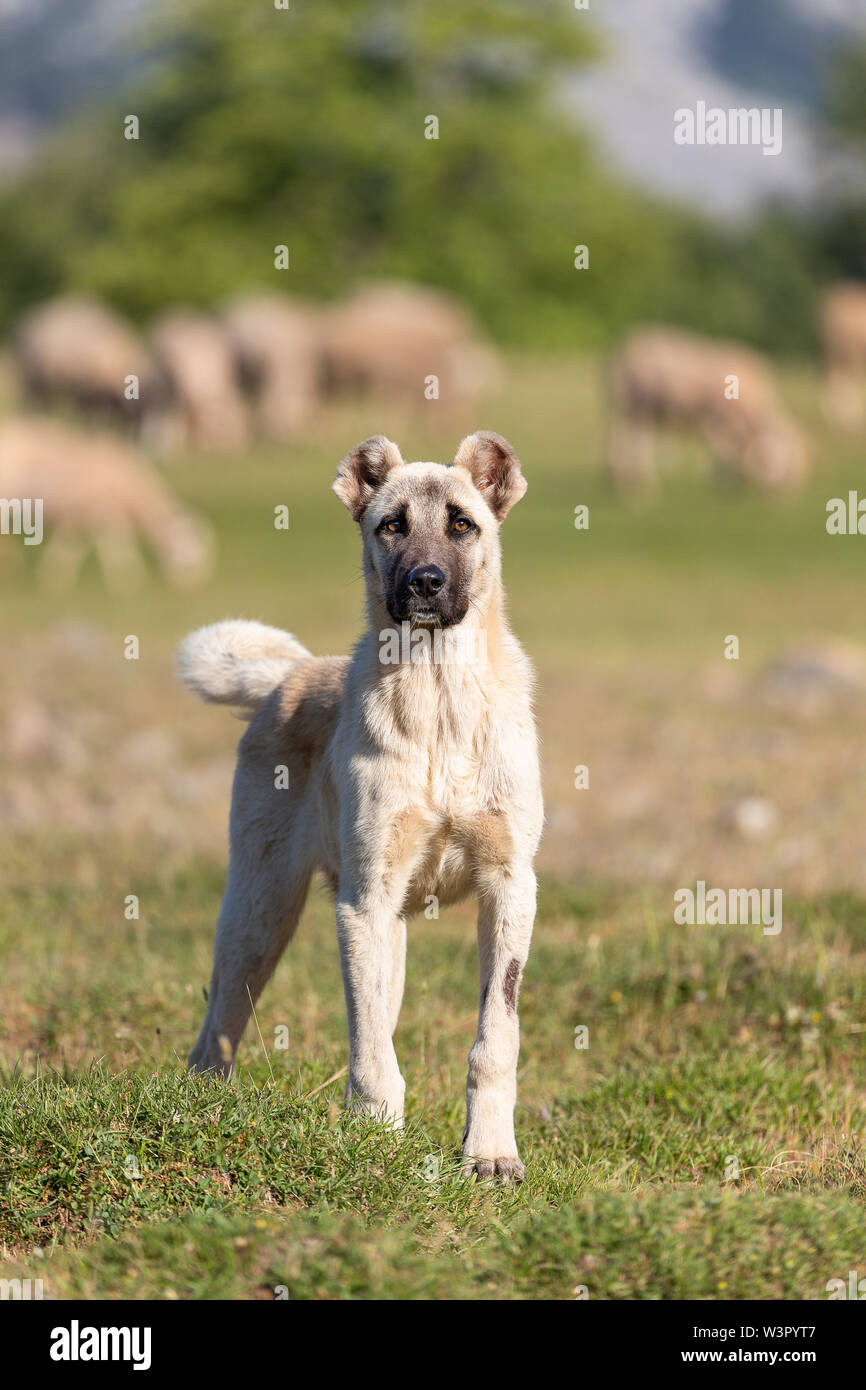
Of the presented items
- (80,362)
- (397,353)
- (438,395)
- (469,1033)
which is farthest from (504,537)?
(469,1033)

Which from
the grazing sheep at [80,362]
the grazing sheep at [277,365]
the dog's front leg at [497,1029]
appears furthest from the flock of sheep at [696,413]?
the dog's front leg at [497,1029]

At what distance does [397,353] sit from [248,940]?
3000 cm

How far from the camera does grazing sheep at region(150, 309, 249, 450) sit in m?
33.0

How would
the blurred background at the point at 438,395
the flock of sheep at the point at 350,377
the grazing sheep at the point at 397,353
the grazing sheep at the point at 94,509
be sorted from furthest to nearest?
the grazing sheep at the point at 397,353, the flock of sheep at the point at 350,377, the grazing sheep at the point at 94,509, the blurred background at the point at 438,395

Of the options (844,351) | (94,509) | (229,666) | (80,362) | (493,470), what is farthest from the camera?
(844,351)

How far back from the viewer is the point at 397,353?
112 ft

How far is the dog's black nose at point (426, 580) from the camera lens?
451 cm

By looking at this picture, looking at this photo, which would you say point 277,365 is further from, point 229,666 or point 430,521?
point 430,521

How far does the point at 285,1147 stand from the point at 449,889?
A: 100cm

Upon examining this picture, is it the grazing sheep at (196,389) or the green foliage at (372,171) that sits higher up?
the green foliage at (372,171)

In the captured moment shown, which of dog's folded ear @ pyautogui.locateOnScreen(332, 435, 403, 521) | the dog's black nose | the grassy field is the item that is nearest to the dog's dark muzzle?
the dog's black nose

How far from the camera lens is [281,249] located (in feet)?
44.1

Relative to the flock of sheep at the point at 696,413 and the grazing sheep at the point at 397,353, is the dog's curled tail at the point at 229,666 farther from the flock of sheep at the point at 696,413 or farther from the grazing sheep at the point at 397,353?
the grazing sheep at the point at 397,353

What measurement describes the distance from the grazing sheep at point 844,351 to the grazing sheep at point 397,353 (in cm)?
751
